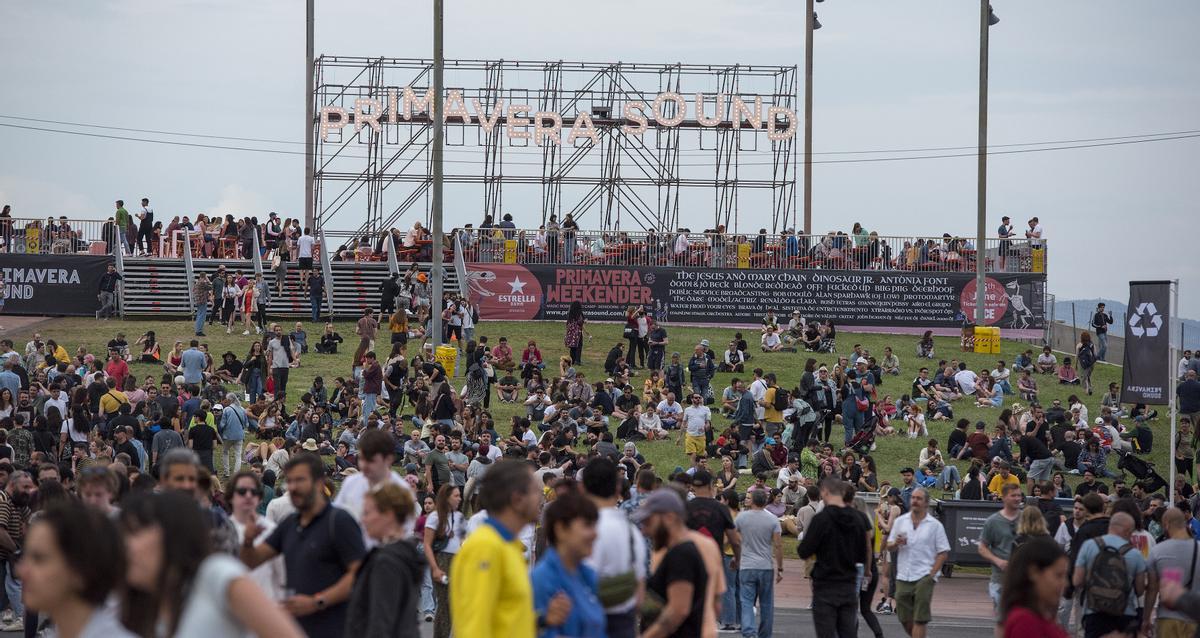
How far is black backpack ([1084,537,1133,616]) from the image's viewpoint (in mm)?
10625

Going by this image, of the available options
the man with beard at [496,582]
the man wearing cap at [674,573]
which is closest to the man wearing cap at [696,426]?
the man wearing cap at [674,573]

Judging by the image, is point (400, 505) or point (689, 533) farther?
point (689, 533)

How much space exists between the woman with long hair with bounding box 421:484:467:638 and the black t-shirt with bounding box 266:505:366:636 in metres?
3.95

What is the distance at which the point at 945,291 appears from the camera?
42.6 m

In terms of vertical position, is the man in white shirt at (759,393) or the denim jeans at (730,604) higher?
the man in white shirt at (759,393)

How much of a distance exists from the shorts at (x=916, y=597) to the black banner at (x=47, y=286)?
31436 millimetres

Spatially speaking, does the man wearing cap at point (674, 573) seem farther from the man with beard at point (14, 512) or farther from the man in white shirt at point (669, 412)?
the man in white shirt at point (669, 412)

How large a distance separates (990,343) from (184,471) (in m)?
33.8

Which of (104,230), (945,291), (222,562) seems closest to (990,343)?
(945,291)

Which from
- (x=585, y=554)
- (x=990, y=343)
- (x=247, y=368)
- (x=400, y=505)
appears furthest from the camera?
(x=990, y=343)

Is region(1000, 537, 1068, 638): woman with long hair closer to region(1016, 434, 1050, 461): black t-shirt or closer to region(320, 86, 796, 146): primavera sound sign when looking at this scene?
region(1016, 434, 1050, 461): black t-shirt

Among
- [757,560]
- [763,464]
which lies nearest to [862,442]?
[763,464]

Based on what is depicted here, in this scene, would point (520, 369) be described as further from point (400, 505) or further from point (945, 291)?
point (400, 505)

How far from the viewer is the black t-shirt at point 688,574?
784 centimetres
